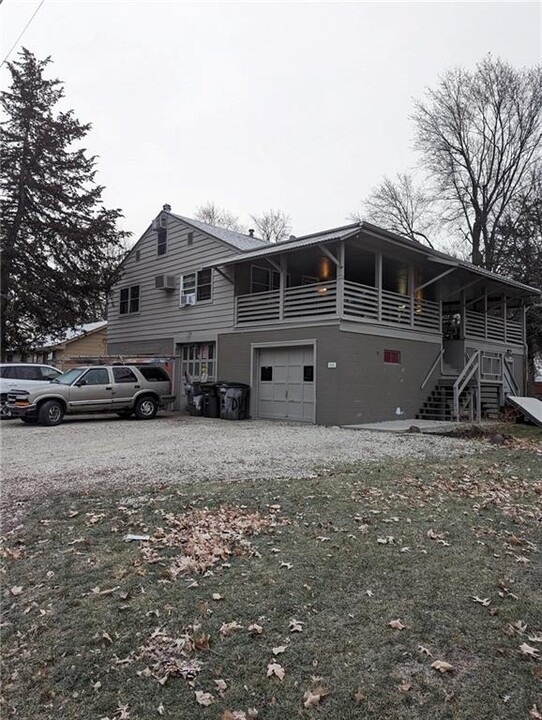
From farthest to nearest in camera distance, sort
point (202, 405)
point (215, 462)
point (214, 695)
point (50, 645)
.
→ point (202, 405)
point (215, 462)
point (50, 645)
point (214, 695)

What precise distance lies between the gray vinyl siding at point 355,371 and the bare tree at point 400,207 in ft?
56.4

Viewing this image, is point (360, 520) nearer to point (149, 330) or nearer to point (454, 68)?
point (149, 330)

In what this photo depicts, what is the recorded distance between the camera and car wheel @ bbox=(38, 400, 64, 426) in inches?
540

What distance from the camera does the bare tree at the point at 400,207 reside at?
32.3m

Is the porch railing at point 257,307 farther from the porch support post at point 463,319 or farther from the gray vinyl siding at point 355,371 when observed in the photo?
the porch support post at point 463,319

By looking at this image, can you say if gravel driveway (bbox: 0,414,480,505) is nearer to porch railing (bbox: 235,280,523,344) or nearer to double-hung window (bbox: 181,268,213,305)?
porch railing (bbox: 235,280,523,344)


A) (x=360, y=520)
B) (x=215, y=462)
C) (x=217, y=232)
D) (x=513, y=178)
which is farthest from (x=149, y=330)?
(x=513, y=178)

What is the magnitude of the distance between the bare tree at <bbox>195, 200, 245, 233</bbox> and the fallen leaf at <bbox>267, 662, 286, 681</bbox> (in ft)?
153

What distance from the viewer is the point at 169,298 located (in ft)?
68.7

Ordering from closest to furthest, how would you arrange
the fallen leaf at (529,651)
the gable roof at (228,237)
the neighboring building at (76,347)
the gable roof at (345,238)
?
the fallen leaf at (529,651) < the gable roof at (345,238) < the gable roof at (228,237) < the neighboring building at (76,347)

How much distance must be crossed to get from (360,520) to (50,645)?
3041 mm

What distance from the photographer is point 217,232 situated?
20.5 metres

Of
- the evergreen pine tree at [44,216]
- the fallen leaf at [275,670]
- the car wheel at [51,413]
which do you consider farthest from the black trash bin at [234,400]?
the fallen leaf at [275,670]

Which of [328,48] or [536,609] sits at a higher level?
[328,48]
